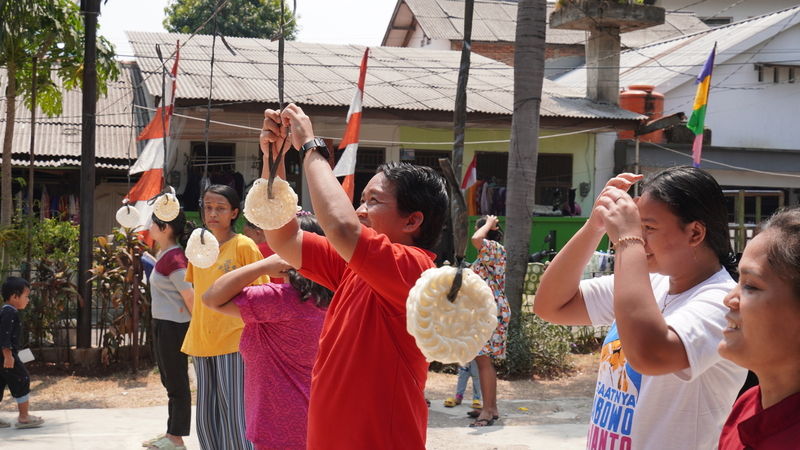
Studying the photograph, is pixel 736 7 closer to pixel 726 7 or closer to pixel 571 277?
pixel 726 7

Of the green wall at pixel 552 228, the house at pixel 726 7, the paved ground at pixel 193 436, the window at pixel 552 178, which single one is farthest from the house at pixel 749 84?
the paved ground at pixel 193 436

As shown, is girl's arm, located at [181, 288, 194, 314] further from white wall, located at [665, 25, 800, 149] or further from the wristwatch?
white wall, located at [665, 25, 800, 149]

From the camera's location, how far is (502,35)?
23609 mm

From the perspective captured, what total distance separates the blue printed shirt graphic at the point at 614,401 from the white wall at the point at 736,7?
96.8ft

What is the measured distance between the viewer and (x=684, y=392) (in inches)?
72.6

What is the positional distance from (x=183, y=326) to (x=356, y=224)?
3542 mm

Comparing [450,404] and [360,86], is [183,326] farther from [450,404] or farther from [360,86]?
[360,86]

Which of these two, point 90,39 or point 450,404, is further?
point 90,39

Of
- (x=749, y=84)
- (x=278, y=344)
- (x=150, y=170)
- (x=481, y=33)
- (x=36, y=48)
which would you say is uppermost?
(x=481, y=33)

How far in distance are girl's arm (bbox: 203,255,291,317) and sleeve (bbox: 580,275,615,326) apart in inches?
54.7

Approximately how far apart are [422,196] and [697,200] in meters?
0.80

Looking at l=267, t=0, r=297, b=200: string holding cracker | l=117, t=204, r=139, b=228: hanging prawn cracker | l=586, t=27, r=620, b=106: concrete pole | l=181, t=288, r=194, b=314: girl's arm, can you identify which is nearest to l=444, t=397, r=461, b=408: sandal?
l=181, t=288, r=194, b=314: girl's arm

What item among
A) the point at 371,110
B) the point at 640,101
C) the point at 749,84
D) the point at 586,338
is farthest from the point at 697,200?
the point at 749,84

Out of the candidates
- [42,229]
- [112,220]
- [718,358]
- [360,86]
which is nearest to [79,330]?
[42,229]
